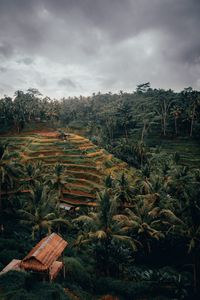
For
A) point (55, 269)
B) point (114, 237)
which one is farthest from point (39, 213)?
point (114, 237)

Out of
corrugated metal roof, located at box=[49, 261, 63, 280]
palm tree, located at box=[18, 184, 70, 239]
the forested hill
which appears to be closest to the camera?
corrugated metal roof, located at box=[49, 261, 63, 280]

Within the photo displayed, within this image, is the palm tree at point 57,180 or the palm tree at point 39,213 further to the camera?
the palm tree at point 57,180

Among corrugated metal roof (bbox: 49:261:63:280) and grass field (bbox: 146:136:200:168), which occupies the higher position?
grass field (bbox: 146:136:200:168)

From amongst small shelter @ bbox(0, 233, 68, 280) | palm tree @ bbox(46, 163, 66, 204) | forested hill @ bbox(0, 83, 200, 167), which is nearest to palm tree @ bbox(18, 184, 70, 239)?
small shelter @ bbox(0, 233, 68, 280)

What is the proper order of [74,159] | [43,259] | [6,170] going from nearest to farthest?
[43,259] < [6,170] < [74,159]

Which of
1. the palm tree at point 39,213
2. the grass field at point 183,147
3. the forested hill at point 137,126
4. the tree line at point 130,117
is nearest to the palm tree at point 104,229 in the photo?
the palm tree at point 39,213

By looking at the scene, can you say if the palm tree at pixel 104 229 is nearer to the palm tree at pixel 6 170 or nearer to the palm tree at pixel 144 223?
the palm tree at pixel 144 223

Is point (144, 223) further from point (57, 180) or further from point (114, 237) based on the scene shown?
point (57, 180)

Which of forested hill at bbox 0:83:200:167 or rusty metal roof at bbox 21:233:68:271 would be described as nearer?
rusty metal roof at bbox 21:233:68:271

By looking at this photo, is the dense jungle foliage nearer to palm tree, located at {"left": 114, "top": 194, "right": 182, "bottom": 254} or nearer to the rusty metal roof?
palm tree, located at {"left": 114, "top": 194, "right": 182, "bottom": 254}

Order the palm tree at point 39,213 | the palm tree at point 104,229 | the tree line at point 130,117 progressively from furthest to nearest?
the tree line at point 130,117 < the palm tree at point 39,213 < the palm tree at point 104,229
